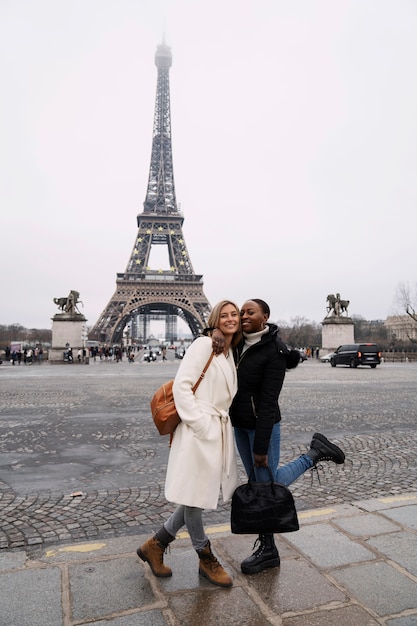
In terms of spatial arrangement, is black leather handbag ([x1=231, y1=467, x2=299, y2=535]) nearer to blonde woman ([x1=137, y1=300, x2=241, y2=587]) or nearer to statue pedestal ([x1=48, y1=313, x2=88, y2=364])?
blonde woman ([x1=137, y1=300, x2=241, y2=587])

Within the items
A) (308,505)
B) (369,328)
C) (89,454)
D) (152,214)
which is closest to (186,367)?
(308,505)

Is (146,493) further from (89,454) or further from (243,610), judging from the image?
(243,610)

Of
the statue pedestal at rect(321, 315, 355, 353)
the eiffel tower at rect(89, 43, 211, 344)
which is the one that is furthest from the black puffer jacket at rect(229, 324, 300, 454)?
the eiffel tower at rect(89, 43, 211, 344)

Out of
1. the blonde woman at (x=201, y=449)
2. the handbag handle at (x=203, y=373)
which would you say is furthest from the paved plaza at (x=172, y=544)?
the handbag handle at (x=203, y=373)

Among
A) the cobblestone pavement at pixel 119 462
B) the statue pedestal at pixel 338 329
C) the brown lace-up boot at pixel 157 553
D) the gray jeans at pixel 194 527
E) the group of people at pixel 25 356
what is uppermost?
the statue pedestal at pixel 338 329

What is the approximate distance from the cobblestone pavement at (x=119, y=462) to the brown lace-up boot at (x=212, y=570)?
89 centimetres

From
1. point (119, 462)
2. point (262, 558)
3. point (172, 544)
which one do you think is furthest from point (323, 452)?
point (119, 462)

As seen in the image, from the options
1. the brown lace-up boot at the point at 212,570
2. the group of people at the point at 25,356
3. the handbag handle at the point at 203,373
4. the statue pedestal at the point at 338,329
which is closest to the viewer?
the brown lace-up boot at the point at 212,570

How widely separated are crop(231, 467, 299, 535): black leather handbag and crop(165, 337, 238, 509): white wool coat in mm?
140

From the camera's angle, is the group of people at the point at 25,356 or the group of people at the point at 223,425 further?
the group of people at the point at 25,356

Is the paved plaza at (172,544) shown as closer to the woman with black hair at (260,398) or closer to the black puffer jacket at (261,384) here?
the woman with black hair at (260,398)

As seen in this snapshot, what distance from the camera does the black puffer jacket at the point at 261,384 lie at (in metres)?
2.81

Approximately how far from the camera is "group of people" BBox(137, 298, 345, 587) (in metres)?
2.66

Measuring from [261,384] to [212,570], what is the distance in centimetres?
108
